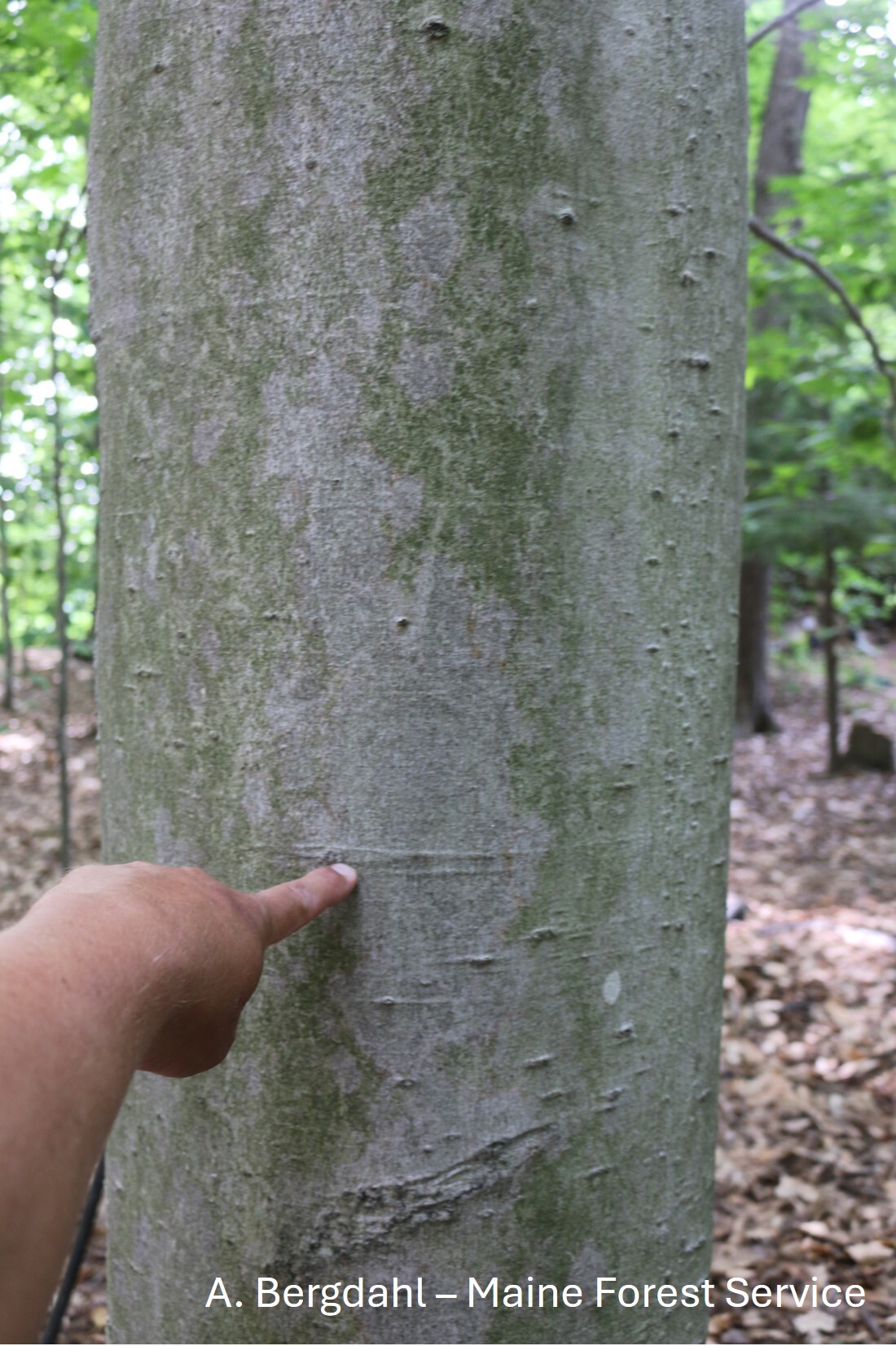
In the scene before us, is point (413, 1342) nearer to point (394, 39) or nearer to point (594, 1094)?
point (594, 1094)

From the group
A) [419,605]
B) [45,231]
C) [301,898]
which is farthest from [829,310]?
[301,898]

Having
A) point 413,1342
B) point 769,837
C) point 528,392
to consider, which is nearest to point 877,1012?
point 769,837

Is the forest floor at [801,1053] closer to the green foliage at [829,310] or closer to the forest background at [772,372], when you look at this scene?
the forest background at [772,372]

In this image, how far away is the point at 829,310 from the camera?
7.80m

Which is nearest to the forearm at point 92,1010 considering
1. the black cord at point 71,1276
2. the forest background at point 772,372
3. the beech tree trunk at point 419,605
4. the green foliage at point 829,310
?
the beech tree trunk at point 419,605

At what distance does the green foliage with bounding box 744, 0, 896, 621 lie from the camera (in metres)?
4.48

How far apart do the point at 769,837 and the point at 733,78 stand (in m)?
6.77

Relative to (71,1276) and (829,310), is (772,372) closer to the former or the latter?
(829,310)

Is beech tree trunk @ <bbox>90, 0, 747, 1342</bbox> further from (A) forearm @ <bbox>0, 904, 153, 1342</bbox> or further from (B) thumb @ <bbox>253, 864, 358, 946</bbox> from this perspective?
(A) forearm @ <bbox>0, 904, 153, 1342</bbox>

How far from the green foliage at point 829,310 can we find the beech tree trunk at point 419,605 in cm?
401

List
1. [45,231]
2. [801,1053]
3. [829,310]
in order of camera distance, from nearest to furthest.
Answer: [801,1053], [45,231], [829,310]

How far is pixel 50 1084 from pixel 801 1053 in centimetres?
395

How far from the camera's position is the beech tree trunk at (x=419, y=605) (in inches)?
36.1

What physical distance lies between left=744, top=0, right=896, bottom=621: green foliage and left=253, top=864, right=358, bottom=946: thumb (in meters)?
4.37
